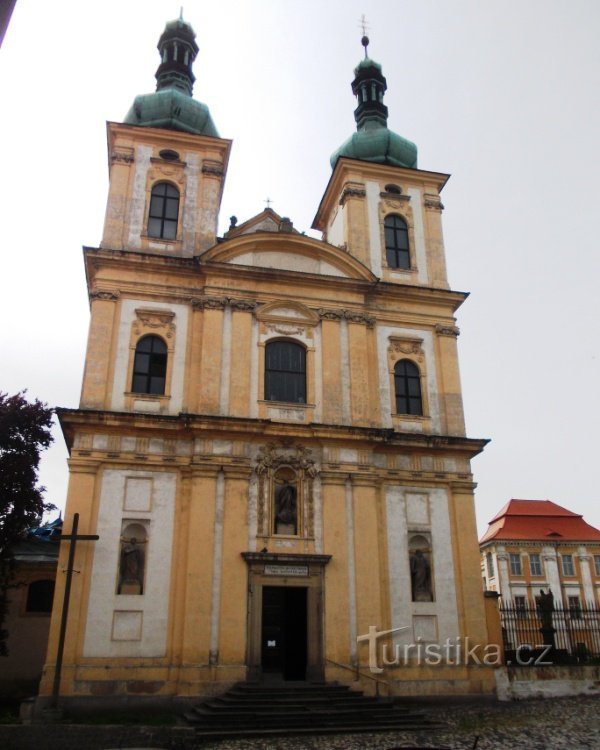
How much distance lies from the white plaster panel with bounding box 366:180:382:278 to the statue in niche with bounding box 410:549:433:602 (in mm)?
8980

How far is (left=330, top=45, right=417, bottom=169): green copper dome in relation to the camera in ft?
83.4

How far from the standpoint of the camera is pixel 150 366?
1977 centimetres

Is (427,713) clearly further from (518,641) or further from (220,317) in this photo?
(220,317)

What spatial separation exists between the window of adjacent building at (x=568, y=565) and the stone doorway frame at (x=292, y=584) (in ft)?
119

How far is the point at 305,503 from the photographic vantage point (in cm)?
1870

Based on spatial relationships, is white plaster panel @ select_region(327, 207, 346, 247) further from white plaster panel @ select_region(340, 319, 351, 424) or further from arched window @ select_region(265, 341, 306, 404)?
arched window @ select_region(265, 341, 306, 404)

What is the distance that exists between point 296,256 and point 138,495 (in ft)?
29.0

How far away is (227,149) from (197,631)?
49.2ft

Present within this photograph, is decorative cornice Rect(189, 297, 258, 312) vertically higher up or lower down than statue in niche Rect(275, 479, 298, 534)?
higher up

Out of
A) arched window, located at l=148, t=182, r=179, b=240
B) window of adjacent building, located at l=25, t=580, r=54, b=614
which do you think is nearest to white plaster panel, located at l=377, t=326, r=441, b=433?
arched window, located at l=148, t=182, r=179, b=240

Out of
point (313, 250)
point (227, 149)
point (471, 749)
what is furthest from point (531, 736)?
point (227, 149)

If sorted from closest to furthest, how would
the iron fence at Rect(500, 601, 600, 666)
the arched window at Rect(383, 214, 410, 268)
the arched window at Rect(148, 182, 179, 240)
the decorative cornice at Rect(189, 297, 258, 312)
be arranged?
the iron fence at Rect(500, 601, 600, 666)
the decorative cornice at Rect(189, 297, 258, 312)
the arched window at Rect(148, 182, 179, 240)
the arched window at Rect(383, 214, 410, 268)
